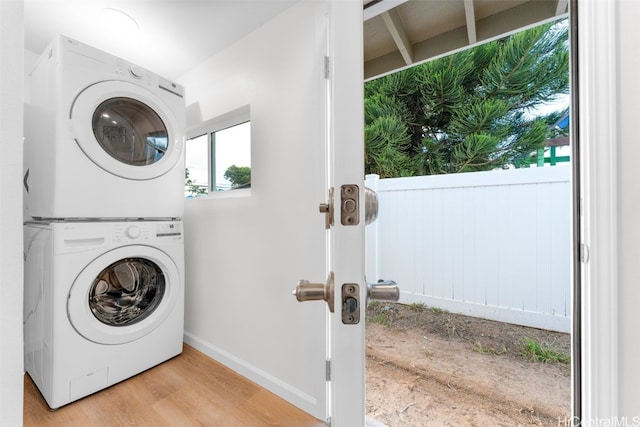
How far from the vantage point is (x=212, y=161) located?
1.97 meters

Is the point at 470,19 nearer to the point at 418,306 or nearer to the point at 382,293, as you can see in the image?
the point at 382,293

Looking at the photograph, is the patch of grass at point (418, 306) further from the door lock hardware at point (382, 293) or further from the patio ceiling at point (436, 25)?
the door lock hardware at point (382, 293)

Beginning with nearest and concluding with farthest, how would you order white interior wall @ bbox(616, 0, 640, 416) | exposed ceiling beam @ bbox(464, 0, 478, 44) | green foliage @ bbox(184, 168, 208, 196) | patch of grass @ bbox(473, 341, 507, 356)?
white interior wall @ bbox(616, 0, 640, 416), exposed ceiling beam @ bbox(464, 0, 478, 44), patch of grass @ bbox(473, 341, 507, 356), green foliage @ bbox(184, 168, 208, 196)

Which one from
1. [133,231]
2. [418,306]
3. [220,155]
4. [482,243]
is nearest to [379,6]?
[220,155]

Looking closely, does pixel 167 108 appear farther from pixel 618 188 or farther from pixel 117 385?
pixel 618 188

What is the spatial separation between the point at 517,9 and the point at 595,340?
1654mm

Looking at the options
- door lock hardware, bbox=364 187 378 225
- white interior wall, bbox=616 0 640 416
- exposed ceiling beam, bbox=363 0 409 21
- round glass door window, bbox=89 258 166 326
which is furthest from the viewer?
round glass door window, bbox=89 258 166 326

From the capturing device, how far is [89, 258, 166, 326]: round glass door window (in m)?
1.44

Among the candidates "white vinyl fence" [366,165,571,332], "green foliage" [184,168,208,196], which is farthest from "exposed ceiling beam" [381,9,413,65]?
"green foliage" [184,168,208,196]

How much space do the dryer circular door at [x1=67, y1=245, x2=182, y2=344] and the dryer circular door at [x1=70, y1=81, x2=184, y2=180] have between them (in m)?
0.49

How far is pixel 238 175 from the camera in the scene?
1795 millimetres

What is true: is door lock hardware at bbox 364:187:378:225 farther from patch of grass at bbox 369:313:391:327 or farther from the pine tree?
patch of grass at bbox 369:313:391:327

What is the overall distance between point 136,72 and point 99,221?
882 millimetres

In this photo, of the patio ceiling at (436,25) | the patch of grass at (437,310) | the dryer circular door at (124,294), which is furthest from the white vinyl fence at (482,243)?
the dryer circular door at (124,294)
